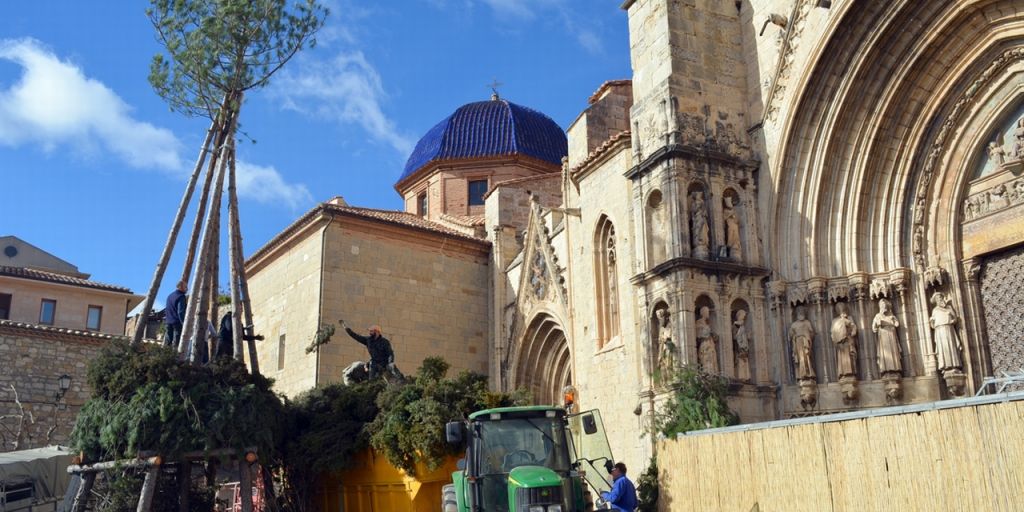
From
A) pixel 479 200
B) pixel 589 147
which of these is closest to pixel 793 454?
pixel 589 147

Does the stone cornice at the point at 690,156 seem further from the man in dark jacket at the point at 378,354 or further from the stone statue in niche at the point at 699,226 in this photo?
the man in dark jacket at the point at 378,354

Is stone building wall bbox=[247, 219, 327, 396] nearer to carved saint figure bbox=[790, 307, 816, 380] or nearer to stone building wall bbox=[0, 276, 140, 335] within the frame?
stone building wall bbox=[0, 276, 140, 335]

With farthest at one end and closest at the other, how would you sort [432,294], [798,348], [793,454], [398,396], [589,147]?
1. [432,294]
2. [589,147]
3. [398,396]
4. [798,348]
5. [793,454]

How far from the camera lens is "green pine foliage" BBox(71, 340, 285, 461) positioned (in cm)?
1073

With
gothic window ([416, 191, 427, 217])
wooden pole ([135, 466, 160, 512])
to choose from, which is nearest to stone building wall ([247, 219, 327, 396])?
gothic window ([416, 191, 427, 217])

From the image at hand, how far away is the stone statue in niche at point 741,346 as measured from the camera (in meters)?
10.9

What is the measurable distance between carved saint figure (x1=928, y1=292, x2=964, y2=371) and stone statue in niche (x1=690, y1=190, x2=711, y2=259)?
2.71 meters

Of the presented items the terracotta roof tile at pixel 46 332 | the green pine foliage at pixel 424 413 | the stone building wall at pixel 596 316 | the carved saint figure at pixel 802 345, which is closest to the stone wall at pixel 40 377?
the terracotta roof tile at pixel 46 332

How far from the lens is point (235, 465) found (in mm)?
12320

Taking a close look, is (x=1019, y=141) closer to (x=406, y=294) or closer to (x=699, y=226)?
(x=699, y=226)

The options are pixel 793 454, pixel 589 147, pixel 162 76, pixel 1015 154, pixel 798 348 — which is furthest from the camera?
pixel 589 147

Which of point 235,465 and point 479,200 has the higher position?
point 479,200

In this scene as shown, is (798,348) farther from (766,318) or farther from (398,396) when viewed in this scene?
(398,396)

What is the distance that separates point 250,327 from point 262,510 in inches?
101
